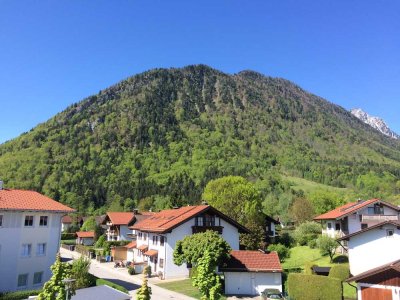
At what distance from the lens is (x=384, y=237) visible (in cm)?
3569

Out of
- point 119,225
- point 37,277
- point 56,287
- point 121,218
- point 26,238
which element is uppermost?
point 121,218

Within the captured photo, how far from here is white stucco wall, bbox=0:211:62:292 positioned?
117ft

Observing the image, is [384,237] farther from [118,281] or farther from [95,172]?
[95,172]

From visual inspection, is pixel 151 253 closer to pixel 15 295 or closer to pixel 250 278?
pixel 250 278

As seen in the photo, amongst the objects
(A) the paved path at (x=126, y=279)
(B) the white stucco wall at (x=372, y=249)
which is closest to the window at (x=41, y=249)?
(A) the paved path at (x=126, y=279)

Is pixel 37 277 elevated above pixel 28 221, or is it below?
below

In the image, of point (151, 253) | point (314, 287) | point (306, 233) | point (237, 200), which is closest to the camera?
point (314, 287)

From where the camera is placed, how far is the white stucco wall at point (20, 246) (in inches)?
1406

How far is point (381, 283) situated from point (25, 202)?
36.2m

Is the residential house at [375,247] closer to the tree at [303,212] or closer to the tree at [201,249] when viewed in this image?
the tree at [201,249]

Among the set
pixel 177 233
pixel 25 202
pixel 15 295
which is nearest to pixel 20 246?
pixel 25 202

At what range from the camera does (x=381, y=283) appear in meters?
27.6

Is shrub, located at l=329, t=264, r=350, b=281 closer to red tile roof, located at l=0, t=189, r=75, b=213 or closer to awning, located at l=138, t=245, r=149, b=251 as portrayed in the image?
awning, located at l=138, t=245, r=149, b=251

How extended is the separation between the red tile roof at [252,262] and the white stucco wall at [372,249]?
8114 millimetres
